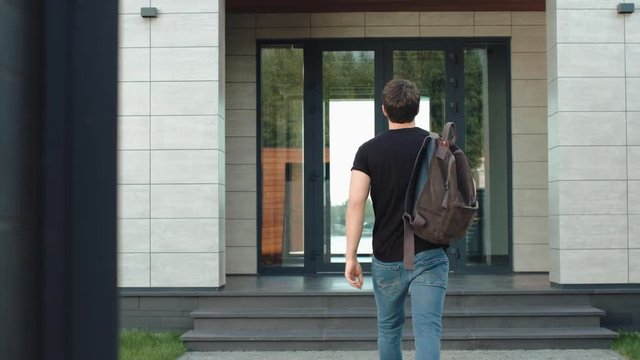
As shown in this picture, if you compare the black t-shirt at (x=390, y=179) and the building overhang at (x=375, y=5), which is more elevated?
the building overhang at (x=375, y=5)

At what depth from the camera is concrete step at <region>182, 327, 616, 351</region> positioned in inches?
253

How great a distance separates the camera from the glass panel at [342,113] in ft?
30.9

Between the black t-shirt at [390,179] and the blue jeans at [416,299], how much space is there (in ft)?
0.19

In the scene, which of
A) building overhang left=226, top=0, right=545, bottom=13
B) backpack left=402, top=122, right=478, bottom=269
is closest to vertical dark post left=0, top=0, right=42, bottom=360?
backpack left=402, top=122, right=478, bottom=269

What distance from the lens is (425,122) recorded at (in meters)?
9.48

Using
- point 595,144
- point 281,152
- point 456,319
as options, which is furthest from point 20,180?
point 281,152

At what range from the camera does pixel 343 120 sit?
9430 mm

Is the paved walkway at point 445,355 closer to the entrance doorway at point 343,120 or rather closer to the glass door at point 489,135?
the entrance doorway at point 343,120

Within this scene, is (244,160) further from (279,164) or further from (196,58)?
(196,58)

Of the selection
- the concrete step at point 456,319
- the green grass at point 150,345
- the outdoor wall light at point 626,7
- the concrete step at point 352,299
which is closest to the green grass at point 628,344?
the concrete step at point 456,319

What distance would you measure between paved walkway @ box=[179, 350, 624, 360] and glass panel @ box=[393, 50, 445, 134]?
12.3 ft

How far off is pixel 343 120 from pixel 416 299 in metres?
6.06

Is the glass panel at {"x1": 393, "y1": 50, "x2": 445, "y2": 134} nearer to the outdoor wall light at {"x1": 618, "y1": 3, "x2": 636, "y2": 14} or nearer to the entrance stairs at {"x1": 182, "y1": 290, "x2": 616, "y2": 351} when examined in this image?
the outdoor wall light at {"x1": 618, "y1": 3, "x2": 636, "y2": 14}

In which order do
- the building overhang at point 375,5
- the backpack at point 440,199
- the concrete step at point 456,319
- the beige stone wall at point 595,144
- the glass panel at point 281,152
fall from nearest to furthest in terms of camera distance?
the backpack at point 440,199, the concrete step at point 456,319, the beige stone wall at point 595,144, the building overhang at point 375,5, the glass panel at point 281,152
